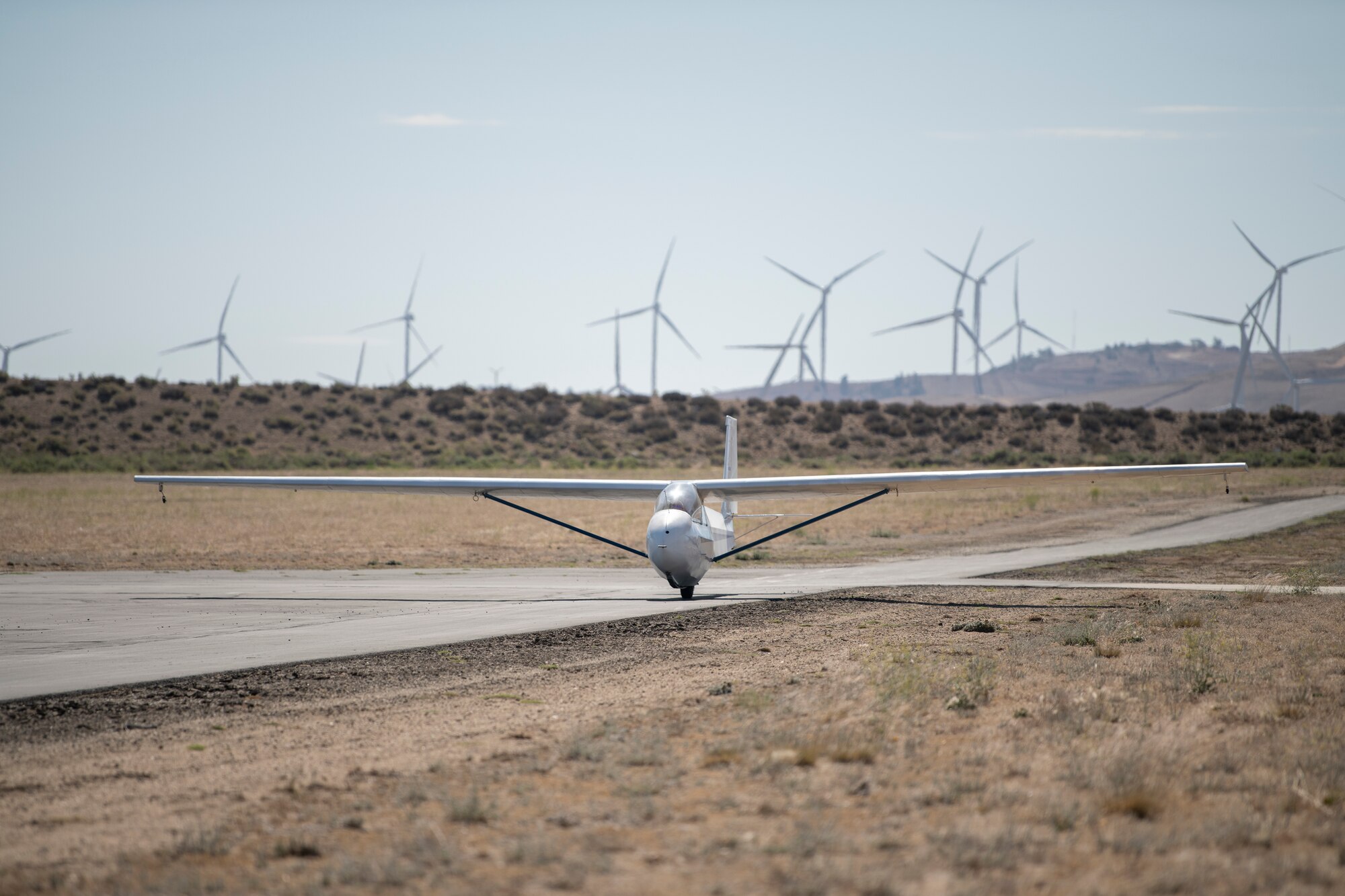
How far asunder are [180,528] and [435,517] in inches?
462

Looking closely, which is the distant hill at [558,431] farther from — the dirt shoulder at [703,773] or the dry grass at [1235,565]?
the dirt shoulder at [703,773]

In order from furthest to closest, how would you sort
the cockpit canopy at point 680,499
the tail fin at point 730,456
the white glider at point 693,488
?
the tail fin at point 730,456 < the cockpit canopy at point 680,499 < the white glider at point 693,488

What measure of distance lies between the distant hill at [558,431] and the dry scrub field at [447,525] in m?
23.5

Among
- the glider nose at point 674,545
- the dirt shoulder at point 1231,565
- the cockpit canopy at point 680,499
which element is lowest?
the dirt shoulder at point 1231,565

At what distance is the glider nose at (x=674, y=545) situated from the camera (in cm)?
2095

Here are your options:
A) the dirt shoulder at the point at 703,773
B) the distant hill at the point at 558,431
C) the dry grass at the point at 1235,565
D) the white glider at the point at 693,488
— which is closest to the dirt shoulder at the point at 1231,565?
the dry grass at the point at 1235,565

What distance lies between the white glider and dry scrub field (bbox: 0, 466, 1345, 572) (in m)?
7.04

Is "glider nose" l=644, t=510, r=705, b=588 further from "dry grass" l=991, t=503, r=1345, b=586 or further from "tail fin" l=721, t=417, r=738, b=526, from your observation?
"dry grass" l=991, t=503, r=1345, b=586

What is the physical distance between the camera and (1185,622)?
17375 mm

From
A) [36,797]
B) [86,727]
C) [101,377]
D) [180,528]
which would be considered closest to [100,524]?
[180,528]

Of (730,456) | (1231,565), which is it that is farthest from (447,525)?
(1231,565)

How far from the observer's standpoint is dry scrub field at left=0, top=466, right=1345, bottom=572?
32.2m

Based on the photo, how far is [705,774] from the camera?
354 inches

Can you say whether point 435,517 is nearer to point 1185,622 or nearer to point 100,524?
point 100,524
